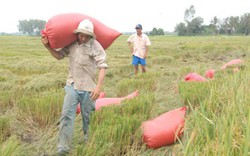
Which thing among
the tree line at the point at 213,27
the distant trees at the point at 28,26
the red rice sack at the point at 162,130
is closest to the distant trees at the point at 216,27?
the tree line at the point at 213,27

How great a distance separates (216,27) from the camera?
65.9 metres

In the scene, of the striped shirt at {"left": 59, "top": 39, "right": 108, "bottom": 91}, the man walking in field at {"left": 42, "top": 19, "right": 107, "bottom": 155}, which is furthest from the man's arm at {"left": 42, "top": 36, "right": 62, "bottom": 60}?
the striped shirt at {"left": 59, "top": 39, "right": 108, "bottom": 91}

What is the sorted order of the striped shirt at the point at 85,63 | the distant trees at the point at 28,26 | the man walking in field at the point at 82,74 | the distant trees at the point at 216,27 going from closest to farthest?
the man walking in field at the point at 82,74 → the striped shirt at the point at 85,63 → the distant trees at the point at 216,27 → the distant trees at the point at 28,26

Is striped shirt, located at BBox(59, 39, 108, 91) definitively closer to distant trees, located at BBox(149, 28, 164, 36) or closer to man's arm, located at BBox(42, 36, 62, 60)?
man's arm, located at BBox(42, 36, 62, 60)

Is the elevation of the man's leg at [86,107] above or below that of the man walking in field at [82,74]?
below

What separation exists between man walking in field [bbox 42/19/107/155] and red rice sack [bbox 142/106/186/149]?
548mm

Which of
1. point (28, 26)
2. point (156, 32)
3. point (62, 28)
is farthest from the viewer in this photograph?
point (28, 26)

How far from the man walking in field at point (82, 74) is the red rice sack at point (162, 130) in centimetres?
55

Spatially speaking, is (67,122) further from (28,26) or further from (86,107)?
(28,26)

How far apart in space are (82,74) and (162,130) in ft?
2.92

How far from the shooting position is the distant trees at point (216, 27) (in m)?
61.2

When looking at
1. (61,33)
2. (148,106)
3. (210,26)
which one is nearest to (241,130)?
(148,106)

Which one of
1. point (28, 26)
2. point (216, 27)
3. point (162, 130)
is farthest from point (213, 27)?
point (162, 130)

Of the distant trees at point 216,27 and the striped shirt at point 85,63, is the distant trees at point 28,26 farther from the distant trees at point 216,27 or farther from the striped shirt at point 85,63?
the striped shirt at point 85,63
